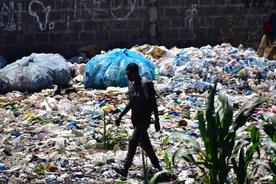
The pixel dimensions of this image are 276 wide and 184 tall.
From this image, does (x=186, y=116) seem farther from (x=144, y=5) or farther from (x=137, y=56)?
(x=144, y=5)

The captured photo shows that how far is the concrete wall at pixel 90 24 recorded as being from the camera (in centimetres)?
1511

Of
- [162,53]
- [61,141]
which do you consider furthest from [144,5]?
[61,141]

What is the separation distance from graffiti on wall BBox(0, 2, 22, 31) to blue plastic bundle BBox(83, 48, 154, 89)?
3.61 m

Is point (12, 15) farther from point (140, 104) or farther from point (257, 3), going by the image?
point (140, 104)

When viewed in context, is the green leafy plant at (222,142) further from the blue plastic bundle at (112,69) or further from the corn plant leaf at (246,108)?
the blue plastic bundle at (112,69)

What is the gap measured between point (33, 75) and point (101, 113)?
2.82 m

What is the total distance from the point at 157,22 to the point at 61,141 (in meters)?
7.96

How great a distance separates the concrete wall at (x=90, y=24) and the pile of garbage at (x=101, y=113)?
1.19 meters

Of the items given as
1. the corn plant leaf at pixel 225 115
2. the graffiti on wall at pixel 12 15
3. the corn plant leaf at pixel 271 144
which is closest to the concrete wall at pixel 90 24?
the graffiti on wall at pixel 12 15

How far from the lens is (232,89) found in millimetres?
11195

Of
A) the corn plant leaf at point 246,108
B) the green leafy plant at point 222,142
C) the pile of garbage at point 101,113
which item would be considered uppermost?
the corn plant leaf at point 246,108

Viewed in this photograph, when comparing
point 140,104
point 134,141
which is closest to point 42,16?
point 140,104

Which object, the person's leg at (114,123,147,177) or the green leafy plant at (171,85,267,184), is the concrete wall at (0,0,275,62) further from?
the green leafy plant at (171,85,267,184)

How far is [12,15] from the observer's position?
15.1 meters
